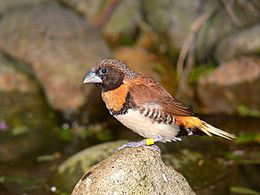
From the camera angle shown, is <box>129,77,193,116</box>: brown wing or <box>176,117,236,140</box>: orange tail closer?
<box>129,77,193,116</box>: brown wing

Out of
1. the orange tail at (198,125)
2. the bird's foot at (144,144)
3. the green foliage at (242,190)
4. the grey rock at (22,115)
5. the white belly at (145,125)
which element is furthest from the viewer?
the grey rock at (22,115)

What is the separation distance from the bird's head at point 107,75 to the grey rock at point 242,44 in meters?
5.41

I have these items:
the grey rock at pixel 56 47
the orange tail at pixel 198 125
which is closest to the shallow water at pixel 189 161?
the grey rock at pixel 56 47

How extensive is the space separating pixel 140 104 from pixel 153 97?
18 cm

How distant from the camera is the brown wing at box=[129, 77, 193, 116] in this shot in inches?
220

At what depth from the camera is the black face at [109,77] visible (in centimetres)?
562

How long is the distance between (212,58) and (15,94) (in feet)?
10.7

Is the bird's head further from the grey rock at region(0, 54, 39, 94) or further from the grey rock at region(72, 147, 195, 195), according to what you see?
the grey rock at region(0, 54, 39, 94)

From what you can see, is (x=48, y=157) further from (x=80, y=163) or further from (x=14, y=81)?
(x=14, y=81)

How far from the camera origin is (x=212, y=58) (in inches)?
449

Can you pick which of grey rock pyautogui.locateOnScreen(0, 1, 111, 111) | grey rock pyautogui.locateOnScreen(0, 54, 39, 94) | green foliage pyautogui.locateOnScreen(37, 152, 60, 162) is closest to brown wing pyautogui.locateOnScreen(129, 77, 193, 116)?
green foliage pyautogui.locateOnScreen(37, 152, 60, 162)

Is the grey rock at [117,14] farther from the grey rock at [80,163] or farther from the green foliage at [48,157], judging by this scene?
the grey rock at [80,163]

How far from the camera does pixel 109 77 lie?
5633 mm

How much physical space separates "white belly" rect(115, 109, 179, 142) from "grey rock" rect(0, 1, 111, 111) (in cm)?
483
